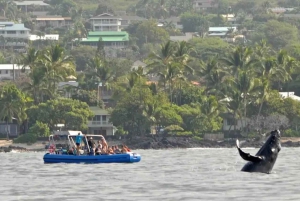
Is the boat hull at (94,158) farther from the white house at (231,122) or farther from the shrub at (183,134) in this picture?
the white house at (231,122)

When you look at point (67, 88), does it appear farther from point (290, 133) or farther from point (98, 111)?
point (290, 133)

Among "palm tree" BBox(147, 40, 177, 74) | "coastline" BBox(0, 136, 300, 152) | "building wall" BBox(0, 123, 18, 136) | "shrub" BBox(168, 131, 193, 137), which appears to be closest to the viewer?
"coastline" BBox(0, 136, 300, 152)

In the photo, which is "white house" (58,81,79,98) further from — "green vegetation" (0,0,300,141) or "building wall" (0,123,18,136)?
"building wall" (0,123,18,136)

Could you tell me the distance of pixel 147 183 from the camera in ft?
193

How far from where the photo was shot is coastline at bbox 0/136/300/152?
130 meters

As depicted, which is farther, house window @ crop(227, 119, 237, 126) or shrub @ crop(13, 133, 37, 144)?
house window @ crop(227, 119, 237, 126)

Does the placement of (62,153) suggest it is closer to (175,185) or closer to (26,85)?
(175,185)

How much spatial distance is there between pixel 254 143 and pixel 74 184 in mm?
74724

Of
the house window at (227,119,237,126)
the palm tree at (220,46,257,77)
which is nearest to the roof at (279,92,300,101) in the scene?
the palm tree at (220,46,257,77)

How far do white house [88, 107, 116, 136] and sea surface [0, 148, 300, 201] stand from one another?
64.6 meters

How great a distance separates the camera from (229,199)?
48875 mm

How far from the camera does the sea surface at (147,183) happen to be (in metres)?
51.1

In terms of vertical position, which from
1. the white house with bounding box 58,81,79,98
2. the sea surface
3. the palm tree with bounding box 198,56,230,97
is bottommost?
the sea surface

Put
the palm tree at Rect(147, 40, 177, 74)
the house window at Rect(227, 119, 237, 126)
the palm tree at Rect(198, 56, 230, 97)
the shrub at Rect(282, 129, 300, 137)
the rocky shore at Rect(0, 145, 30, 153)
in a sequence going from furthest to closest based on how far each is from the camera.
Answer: the palm tree at Rect(147, 40, 177, 74) < the palm tree at Rect(198, 56, 230, 97) < the house window at Rect(227, 119, 237, 126) < the shrub at Rect(282, 129, 300, 137) < the rocky shore at Rect(0, 145, 30, 153)
